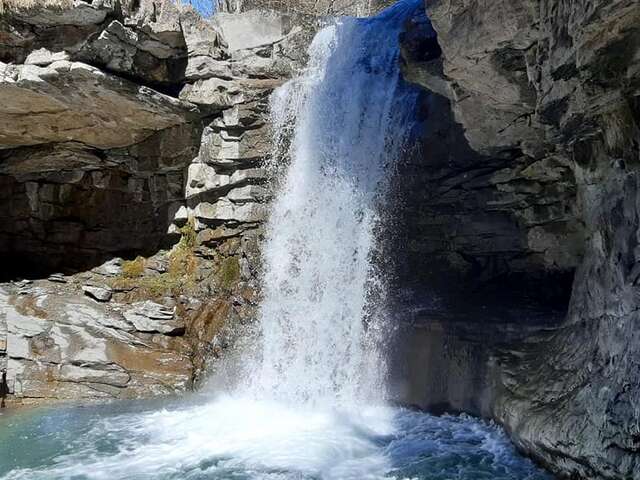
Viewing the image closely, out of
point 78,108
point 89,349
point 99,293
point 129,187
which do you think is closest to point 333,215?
point 99,293

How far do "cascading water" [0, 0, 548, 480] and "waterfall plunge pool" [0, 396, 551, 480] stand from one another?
0.03m

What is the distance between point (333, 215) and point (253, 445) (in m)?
5.36

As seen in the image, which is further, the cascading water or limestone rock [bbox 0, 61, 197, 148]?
limestone rock [bbox 0, 61, 197, 148]

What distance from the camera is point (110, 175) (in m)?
13.8

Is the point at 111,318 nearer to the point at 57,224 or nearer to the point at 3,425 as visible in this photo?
the point at 3,425

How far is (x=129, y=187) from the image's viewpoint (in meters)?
13.8

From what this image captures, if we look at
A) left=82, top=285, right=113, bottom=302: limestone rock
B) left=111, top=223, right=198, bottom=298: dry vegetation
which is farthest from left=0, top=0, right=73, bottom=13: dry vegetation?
left=82, top=285, right=113, bottom=302: limestone rock

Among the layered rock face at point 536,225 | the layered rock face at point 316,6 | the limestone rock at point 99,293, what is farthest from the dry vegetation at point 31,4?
the layered rock face at point 316,6

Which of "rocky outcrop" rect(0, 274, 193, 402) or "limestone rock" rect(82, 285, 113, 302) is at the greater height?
"limestone rock" rect(82, 285, 113, 302)

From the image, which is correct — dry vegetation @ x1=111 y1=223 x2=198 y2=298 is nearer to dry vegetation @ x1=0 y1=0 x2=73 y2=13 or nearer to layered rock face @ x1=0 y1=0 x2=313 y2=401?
layered rock face @ x1=0 y1=0 x2=313 y2=401

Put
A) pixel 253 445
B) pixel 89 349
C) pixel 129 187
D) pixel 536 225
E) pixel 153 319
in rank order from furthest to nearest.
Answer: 1. pixel 129 187
2. pixel 153 319
3. pixel 89 349
4. pixel 536 225
5. pixel 253 445

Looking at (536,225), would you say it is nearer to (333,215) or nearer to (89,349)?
(333,215)

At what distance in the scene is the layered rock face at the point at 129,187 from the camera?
34.3 ft

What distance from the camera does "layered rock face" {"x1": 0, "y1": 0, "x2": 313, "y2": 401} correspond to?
10.5 metres
